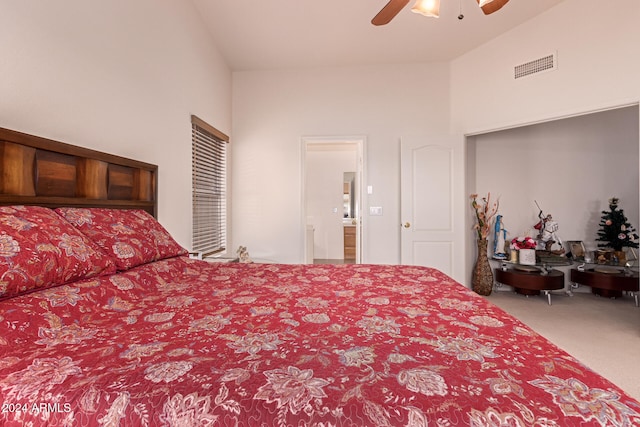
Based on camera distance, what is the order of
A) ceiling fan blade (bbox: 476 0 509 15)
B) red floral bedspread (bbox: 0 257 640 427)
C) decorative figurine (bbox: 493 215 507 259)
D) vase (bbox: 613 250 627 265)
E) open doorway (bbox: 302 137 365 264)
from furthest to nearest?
open doorway (bbox: 302 137 365 264)
decorative figurine (bbox: 493 215 507 259)
vase (bbox: 613 250 627 265)
ceiling fan blade (bbox: 476 0 509 15)
red floral bedspread (bbox: 0 257 640 427)

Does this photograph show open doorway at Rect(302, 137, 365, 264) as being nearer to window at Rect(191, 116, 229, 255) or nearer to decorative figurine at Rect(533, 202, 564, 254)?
window at Rect(191, 116, 229, 255)

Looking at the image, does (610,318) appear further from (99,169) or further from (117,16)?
(117,16)

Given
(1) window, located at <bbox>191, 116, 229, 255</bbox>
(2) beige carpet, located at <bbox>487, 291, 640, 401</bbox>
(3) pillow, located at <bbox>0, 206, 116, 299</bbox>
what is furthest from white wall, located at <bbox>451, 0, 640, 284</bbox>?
(3) pillow, located at <bbox>0, 206, 116, 299</bbox>

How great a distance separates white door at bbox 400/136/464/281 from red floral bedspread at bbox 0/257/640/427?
2780 mm

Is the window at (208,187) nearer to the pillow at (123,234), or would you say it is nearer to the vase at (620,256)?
the pillow at (123,234)

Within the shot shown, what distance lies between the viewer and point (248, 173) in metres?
4.20

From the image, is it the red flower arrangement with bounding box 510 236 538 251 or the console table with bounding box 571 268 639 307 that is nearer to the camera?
the console table with bounding box 571 268 639 307

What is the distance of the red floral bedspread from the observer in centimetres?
61

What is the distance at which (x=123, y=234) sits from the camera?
154 cm

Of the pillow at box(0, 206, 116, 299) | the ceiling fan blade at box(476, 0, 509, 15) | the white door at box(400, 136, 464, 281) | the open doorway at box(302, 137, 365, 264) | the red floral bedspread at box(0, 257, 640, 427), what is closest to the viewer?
the red floral bedspread at box(0, 257, 640, 427)

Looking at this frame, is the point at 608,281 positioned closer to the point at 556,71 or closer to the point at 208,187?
the point at 556,71

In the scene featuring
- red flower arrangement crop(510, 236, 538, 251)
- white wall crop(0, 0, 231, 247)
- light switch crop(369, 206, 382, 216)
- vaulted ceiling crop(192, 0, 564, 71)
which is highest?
A: vaulted ceiling crop(192, 0, 564, 71)

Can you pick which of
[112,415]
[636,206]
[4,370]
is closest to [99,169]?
[4,370]

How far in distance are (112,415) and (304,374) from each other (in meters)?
0.39
